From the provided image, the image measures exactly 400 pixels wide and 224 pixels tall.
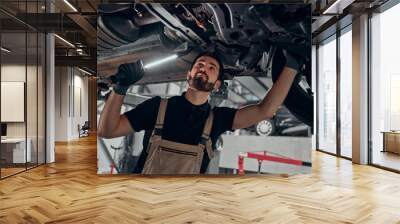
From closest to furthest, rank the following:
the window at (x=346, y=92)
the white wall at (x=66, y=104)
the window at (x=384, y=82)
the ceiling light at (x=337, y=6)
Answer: the ceiling light at (x=337, y=6) → the window at (x=384, y=82) → the window at (x=346, y=92) → the white wall at (x=66, y=104)

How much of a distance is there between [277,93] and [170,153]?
217 cm

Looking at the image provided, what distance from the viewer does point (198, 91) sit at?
6.56 m

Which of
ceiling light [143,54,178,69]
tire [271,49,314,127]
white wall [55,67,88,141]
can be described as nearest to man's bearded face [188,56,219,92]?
ceiling light [143,54,178,69]

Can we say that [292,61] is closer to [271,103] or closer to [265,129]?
[271,103]

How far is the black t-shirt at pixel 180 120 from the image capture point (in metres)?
6.54

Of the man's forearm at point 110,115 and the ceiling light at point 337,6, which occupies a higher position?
the ceiling light at point 337,6

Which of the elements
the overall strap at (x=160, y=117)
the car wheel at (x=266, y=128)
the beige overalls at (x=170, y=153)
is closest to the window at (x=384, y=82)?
the car wheel at (x=266, y=128)

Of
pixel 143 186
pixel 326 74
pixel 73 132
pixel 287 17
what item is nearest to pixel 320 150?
pixel 326 74

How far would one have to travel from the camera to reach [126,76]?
6.55 meters

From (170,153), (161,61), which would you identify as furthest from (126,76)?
(170,153)

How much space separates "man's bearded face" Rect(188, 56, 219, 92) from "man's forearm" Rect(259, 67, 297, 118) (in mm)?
962

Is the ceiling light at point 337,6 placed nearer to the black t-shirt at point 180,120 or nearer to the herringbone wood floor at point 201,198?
the black t-shirt at point 180,120

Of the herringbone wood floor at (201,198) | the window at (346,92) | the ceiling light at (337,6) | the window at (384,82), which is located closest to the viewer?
the herringbone wood floor at (201,198)

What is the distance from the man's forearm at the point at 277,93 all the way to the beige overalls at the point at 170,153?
0.98m
